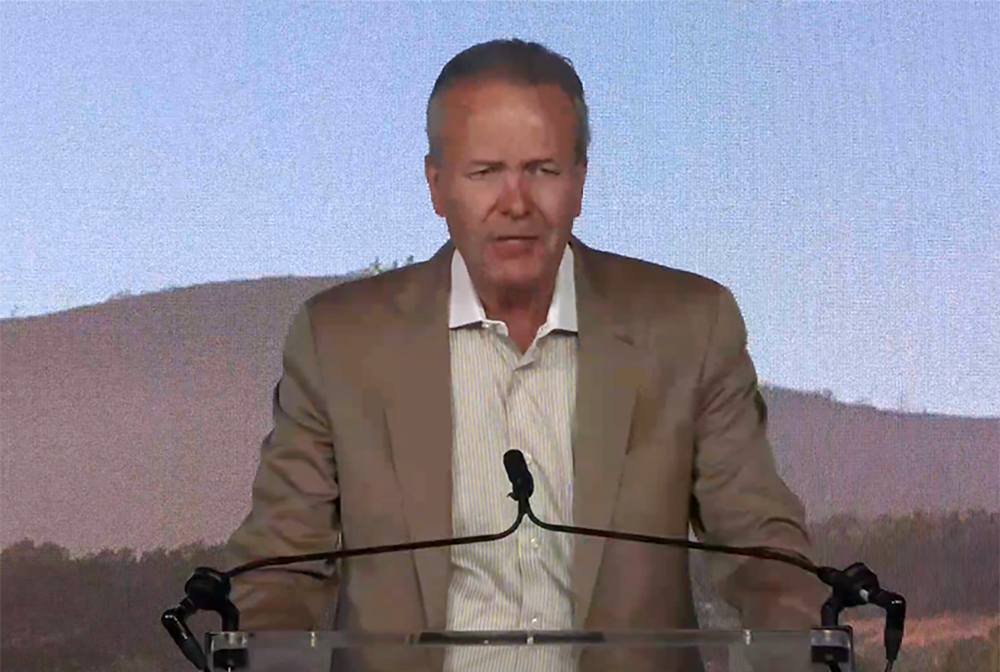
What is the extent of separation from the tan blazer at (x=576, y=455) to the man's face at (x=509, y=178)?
0.28 ft

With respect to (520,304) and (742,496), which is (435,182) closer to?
(520,304)

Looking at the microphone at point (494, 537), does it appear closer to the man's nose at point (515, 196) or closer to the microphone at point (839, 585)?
the microphone at point (839, 585)

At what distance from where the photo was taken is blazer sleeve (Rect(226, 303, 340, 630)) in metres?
1.65

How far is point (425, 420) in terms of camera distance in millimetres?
1804

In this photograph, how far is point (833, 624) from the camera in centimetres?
132

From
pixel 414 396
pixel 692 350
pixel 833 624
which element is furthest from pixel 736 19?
pixel 833 624

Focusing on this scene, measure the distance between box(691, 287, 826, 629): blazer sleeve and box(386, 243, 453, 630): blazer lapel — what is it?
12.5 inches

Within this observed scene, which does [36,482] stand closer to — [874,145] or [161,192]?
[161,192]

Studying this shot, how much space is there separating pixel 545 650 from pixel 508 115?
81cm

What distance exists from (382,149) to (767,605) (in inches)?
42.8

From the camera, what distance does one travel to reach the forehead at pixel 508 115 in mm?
1806

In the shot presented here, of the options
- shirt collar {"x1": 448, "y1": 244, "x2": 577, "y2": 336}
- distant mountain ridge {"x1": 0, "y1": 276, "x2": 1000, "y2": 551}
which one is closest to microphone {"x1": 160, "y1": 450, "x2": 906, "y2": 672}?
shirt collar {"x1": 448, "y1": 244, "x2": 577, "y2": 336}

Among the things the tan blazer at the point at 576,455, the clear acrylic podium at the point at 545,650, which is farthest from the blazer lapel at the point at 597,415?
the clear acrylic podium at the point at 545,650

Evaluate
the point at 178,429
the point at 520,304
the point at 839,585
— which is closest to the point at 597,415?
the point at 520,304
